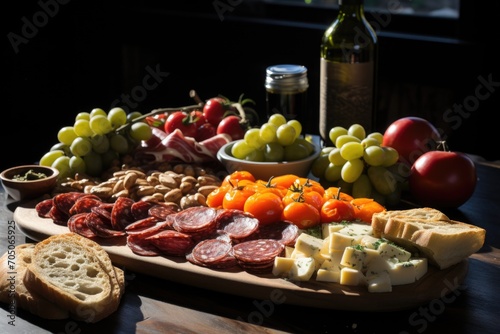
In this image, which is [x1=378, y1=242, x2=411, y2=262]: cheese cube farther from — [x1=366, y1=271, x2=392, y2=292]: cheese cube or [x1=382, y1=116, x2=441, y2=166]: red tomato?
[x1=382, y1=116, x2=441, y2=166]: red tomato

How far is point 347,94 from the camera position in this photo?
2.11 m

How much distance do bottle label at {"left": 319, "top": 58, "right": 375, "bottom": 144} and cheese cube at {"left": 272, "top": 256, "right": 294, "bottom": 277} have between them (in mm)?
768

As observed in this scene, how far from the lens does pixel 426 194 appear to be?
1910 mm

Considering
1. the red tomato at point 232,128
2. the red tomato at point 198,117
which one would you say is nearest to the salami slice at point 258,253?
the red tomato at point 232,128

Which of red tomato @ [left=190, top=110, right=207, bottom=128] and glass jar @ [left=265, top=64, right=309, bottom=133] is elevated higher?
glass jar @ [left=265, top=64, right=309, bottom=133]

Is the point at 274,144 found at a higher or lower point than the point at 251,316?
higher

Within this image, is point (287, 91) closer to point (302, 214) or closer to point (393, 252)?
point (302, 214)

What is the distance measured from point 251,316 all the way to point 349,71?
0.92 metres

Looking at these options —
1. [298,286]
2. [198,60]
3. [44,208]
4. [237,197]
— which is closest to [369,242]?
[298,286]

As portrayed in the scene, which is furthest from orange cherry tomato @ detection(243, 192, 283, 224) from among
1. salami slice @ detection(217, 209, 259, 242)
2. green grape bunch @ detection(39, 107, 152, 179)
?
green grape bunch @ detection(39, 107, 152, 179)

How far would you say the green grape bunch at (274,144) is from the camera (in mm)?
1960

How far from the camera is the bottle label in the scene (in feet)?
6.88

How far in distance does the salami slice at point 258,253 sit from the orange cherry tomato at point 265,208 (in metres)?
0.11

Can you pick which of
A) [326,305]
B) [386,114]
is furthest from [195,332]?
[386,114]
